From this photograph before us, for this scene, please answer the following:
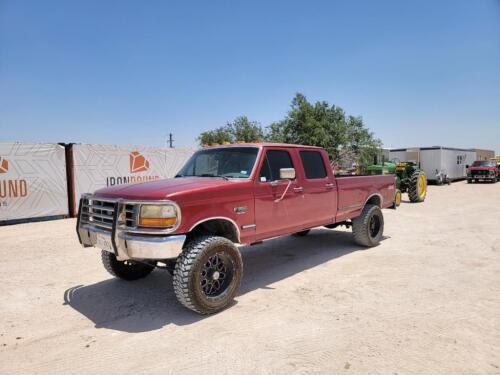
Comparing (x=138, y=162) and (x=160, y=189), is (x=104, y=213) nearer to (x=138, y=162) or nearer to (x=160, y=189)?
(x=160, y=189)

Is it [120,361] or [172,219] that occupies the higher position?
[172,219]

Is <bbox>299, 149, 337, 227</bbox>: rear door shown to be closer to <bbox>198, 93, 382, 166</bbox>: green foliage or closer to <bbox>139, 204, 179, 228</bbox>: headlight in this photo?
<bbox>139, 204, 179, 228</bbox>: headlight

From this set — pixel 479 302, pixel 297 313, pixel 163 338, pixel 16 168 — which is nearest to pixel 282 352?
pixel 297 313

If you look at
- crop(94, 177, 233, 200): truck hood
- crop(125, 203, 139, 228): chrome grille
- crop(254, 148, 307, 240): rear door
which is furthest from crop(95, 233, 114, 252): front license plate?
crop(254, 148, 307, 240): rear door

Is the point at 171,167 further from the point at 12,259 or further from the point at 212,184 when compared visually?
the point at 212,184

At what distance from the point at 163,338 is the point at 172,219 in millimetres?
1242

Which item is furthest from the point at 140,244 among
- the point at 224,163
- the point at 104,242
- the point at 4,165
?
the point at 4,165

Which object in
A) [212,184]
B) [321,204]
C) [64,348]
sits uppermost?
[212,184]

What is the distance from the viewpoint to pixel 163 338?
141 inches

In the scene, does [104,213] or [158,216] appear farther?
[104,213]

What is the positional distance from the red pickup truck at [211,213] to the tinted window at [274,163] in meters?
0.02

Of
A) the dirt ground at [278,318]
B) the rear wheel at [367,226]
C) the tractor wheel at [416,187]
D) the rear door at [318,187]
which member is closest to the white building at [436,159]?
the tractor wheel at [416,187]

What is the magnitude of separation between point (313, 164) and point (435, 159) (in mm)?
23776

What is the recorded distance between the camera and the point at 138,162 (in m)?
14.5
